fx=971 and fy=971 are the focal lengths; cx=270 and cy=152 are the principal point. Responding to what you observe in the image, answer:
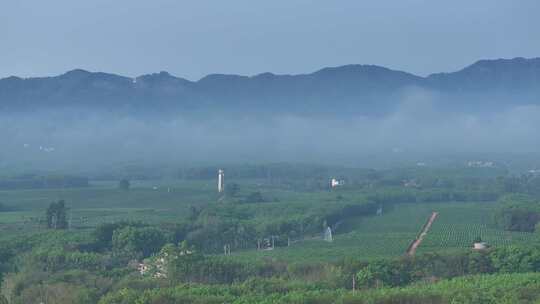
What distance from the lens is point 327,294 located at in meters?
22.3

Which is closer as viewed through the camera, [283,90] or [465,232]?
[465,232]

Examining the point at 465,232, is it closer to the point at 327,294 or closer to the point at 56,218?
the point at 56,218

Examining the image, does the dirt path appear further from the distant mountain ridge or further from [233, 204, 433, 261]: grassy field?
the distant mountain ridge

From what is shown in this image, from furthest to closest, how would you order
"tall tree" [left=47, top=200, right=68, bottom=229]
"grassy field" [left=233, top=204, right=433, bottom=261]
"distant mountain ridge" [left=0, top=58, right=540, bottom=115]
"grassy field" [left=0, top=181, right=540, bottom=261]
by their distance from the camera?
"distant mountain ridge" [left=0, top=58, right=540, bottom=115] → "tall tree" [left=47, top=200, right=68, bottom=229] → "grassy field" [left=0, top=181, right=540, bottom=261] → "grassy field" [left=233, top=204, right=433, bottom=261]

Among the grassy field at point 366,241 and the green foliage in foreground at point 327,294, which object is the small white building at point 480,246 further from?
the green foliage in foreground at point 327,294

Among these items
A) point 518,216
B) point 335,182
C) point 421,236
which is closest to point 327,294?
point 421,236

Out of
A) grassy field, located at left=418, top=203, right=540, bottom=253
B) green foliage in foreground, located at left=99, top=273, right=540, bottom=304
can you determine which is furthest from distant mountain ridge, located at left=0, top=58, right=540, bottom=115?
green foliage in foreground, located at left=99, top=273, right=540, bottom=304

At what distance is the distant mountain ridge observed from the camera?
15562cm

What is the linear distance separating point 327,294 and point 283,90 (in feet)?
518

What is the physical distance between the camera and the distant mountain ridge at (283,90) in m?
156

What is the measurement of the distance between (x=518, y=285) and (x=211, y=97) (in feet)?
493

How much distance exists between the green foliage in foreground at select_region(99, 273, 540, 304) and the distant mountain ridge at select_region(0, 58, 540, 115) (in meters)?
→ 130

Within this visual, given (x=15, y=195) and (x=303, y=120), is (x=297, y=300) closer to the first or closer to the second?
(x=15, y=195)

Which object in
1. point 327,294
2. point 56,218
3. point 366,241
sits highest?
point 56,218
